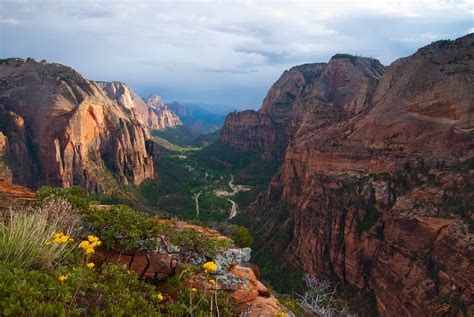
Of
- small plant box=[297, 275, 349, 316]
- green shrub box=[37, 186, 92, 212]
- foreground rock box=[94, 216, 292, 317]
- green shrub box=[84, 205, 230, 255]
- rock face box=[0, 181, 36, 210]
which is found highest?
green shrub box=[37, 186, 92, 212]

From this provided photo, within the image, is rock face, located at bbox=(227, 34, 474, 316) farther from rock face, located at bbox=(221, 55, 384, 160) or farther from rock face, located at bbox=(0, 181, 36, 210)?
rock face, located at bbox=(0, 181, 36, 210)

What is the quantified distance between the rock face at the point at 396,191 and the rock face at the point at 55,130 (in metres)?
55.2

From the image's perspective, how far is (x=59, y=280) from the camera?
7566mm

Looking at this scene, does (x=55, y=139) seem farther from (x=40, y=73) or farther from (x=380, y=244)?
(x=380, y=244)

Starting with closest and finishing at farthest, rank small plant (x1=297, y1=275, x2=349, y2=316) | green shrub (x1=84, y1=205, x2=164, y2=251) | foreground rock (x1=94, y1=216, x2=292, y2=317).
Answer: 1. foreground rock (x1=94, y1=216, x2=292, y2=317)
2. green shrub (x1=84, y1=205, x2=164, y2=251)
3. small plant (x1=297, y1=275, x2=349, y2=316)

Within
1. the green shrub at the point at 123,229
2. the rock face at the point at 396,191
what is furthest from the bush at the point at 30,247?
the rock face at the point at 396,191

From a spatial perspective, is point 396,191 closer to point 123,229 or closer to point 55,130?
point 123,229

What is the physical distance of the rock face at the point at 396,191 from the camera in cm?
3703

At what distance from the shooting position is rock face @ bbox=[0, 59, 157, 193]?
291 ft

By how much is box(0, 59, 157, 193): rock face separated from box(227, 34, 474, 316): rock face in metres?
55.2

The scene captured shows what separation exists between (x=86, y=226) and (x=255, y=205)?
82.2 metres

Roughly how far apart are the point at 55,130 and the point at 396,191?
282ft

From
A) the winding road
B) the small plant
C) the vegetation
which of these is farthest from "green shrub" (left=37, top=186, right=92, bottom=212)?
the winding road

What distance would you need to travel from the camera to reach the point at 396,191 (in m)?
48.8
